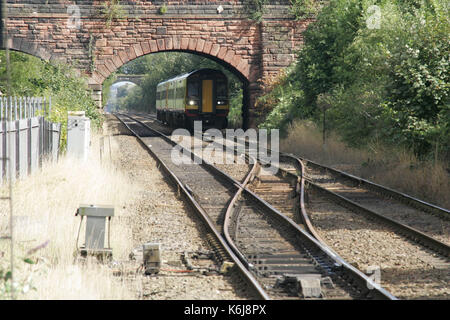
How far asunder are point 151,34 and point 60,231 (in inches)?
863

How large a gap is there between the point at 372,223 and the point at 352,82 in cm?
1337

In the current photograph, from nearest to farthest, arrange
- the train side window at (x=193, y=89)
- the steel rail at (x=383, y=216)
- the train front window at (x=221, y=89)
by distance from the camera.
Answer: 1. the steel rail at (x=383, y=216)
2. the train side window at (x=193, y=89)
3. the train front window at (x=221, y=89)

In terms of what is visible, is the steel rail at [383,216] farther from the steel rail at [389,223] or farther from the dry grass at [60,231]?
the dry grass at [60,231]

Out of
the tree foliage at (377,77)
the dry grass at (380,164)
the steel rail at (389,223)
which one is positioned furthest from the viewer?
the tree foliage at (377,77)

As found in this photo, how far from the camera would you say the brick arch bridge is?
28.4 meters

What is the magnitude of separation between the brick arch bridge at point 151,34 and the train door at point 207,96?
2.57 m

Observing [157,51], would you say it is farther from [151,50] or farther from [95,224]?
[95,224]

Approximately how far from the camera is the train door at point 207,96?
32562 mm

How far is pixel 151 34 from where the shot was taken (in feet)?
95.5

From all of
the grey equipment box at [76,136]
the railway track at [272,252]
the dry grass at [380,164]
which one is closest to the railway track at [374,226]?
the railway track at [272,252]

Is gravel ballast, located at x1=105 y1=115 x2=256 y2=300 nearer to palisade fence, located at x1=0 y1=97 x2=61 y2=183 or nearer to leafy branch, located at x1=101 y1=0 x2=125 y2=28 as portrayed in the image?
palisade fence, located at x1=0 y1=97 x2=61 y2=183

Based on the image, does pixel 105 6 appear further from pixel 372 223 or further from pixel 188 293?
pixel 188 293

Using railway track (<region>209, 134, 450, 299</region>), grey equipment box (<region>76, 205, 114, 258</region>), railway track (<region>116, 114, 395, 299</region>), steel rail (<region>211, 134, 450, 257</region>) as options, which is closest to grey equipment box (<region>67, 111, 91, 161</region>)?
railway track (<region>116, 114, 395, 299</region>)
